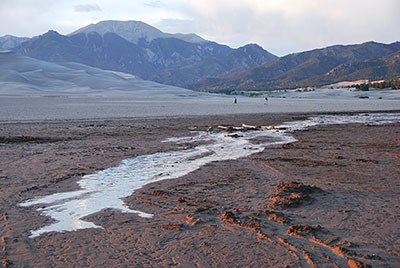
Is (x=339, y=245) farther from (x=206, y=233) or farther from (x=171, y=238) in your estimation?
(x=171, y=238)

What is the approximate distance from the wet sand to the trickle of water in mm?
303

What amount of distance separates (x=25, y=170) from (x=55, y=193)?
9.70 ft

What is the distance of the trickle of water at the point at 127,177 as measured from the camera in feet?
27.7

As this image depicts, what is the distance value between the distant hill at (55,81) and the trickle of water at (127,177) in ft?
256

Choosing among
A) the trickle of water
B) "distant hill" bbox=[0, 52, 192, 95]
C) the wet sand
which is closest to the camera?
the wet sand

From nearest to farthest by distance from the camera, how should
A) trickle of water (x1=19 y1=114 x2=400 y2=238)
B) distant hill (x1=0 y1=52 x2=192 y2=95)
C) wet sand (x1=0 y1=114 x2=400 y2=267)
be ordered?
wet sand (x1=0 y1=114 x2=400 y2=267)
trickle of water (x1=19 y1=114 x2=400 y2=238)
distant hill (x1=0 y1=52 x2=192 y2=95)

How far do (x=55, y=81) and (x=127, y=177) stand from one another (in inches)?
4140

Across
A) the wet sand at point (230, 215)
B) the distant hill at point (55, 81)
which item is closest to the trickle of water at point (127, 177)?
the wet sand at point (230, 215)

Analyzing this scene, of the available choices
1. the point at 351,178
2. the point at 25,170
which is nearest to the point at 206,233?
the point at 351,178

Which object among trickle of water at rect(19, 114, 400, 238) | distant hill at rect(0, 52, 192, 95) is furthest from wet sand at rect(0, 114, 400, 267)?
distant hill at rect(0, 52, 192, 95)

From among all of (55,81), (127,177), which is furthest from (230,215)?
(55,81)

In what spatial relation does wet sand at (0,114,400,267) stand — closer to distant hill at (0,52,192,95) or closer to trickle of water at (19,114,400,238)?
trickle of water at (19,114,400,238)

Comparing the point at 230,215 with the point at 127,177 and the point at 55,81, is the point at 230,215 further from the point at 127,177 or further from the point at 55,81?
the point at 55,81

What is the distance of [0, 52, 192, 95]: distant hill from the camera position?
98562 mm
